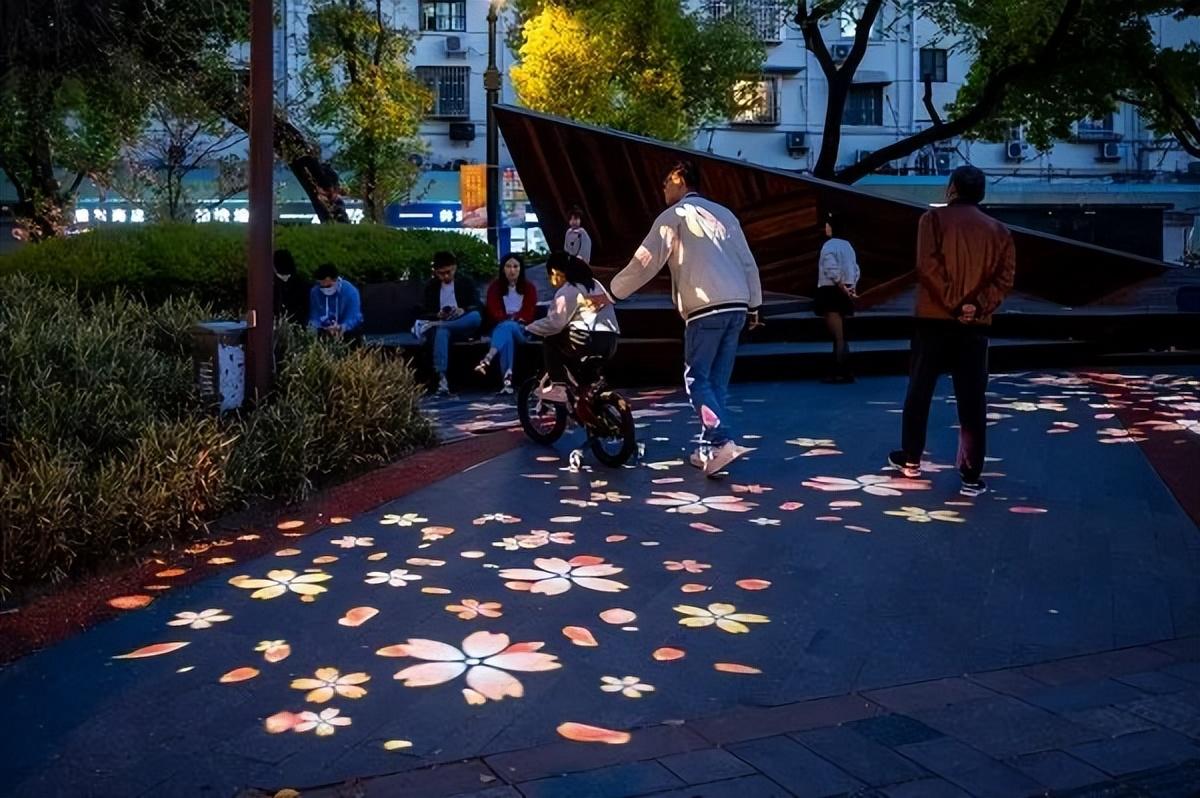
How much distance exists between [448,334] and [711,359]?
531cm

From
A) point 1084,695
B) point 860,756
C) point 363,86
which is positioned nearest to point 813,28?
point 363,86

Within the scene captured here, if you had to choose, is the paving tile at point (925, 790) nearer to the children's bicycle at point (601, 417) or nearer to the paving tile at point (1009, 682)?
the paving tile at point (1009, 682)

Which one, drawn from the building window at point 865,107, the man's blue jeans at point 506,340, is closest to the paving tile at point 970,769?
the man's blue jeans at point 506,340

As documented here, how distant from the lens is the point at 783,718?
15.3 feet

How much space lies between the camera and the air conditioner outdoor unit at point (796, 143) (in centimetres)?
4031

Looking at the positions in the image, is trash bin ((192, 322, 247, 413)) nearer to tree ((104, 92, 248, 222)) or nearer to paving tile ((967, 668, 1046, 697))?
paving tile ((967, 668, 1046, 697))

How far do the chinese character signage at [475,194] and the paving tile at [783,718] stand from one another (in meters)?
16.8

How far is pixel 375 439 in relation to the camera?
8945mm

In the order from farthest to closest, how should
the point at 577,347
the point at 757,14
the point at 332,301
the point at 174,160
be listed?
1. the point at 757,14
2. the point at 174,160
3. the point at 332,301
4. the point at 577,347

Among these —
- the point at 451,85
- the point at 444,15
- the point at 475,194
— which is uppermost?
the point at 444,15

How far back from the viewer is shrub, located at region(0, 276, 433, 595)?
6316 mm

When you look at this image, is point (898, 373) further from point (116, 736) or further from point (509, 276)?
point (116, 736)

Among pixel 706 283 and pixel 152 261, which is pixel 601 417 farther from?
pixel 152 261

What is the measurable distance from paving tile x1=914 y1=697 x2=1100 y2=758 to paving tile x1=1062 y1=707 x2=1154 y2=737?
0.04 m
